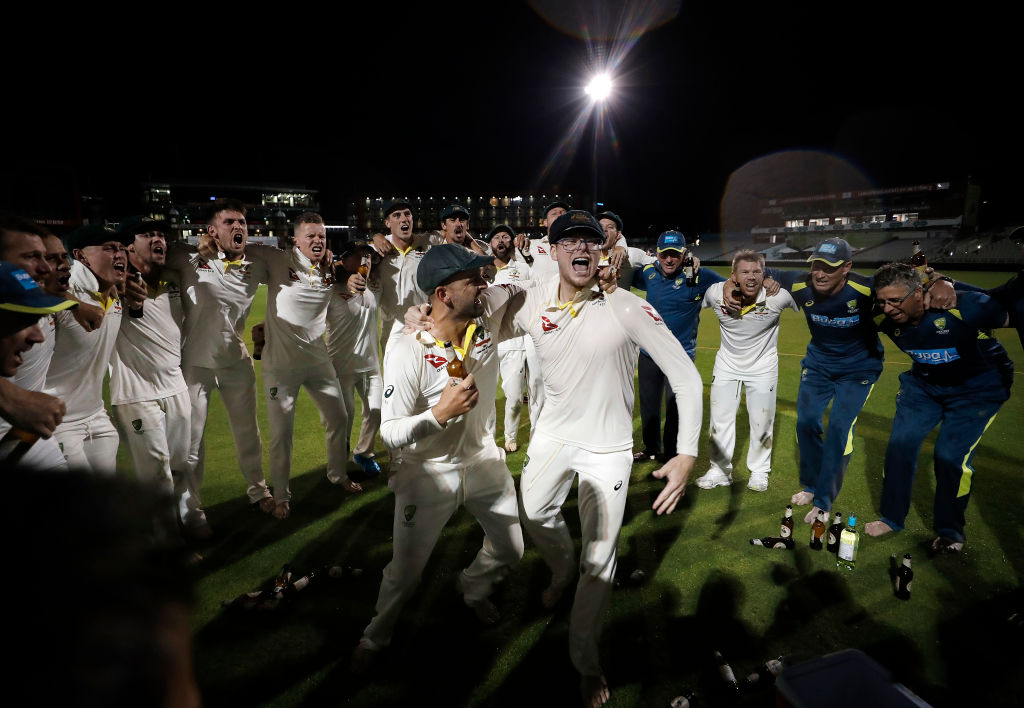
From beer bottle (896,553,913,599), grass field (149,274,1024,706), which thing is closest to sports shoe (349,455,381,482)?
grass field (149,274,1024,706)

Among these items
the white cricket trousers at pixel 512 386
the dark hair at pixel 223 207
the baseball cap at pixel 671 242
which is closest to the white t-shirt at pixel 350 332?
the dark hair at pixel 223 207

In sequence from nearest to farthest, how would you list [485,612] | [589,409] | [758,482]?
[589,409] → [485,612] → [758,482]

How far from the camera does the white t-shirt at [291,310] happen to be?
5734 millimetres

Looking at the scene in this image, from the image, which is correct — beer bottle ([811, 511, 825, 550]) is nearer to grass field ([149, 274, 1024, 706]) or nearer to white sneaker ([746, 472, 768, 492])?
grass field ([149, 274, 1024, 706])

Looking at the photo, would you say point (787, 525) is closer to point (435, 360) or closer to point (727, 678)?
point (727, 678)

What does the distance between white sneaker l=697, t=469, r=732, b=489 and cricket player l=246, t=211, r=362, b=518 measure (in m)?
4.68

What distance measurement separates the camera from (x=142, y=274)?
491 centimetres

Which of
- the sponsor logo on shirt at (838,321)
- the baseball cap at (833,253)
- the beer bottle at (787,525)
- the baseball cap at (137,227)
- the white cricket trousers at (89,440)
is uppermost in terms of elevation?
the baseball cap at (137,227)

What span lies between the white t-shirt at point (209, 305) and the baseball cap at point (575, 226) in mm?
3509

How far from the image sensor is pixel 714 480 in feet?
21.1

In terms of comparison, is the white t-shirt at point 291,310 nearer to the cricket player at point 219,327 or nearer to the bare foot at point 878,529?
the cricket player at point 219,327

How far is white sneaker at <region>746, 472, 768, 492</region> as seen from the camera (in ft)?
20.6

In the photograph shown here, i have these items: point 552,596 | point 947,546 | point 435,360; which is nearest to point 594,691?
point 552,596

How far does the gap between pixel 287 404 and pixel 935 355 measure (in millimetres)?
6665
